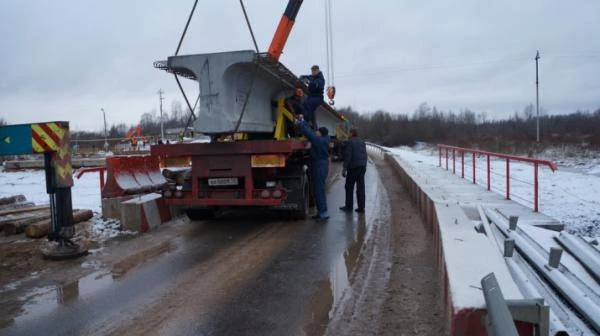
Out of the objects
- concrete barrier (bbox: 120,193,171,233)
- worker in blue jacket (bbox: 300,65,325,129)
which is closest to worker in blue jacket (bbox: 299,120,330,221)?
worker in blue jacket (bbox: 300,65,325,129)

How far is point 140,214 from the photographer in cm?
832

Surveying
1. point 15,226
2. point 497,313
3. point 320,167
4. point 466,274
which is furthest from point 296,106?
point 497,313

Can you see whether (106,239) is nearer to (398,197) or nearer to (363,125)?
(398,197)

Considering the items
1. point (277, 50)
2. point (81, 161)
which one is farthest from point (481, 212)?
point (81, 161)

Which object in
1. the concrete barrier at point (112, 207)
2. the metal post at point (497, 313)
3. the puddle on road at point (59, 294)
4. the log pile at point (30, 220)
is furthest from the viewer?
the concrete barrier at point (112, 207)

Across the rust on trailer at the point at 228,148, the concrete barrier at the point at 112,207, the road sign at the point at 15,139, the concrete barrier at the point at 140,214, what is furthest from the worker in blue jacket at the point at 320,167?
the road sign at the point at 15,139

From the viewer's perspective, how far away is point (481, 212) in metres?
8.23

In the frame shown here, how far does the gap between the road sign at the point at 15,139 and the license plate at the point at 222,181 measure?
288cm

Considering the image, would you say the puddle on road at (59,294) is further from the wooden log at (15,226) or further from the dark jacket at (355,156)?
the dark jacket at (355,156)

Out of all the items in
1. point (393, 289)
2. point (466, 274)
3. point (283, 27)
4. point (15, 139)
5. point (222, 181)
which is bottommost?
point (393, 289)

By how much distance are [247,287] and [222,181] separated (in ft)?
11.2

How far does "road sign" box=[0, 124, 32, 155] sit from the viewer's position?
21.2ft

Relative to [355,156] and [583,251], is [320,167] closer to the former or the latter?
[355,156]

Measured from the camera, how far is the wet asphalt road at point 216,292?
4.34m
